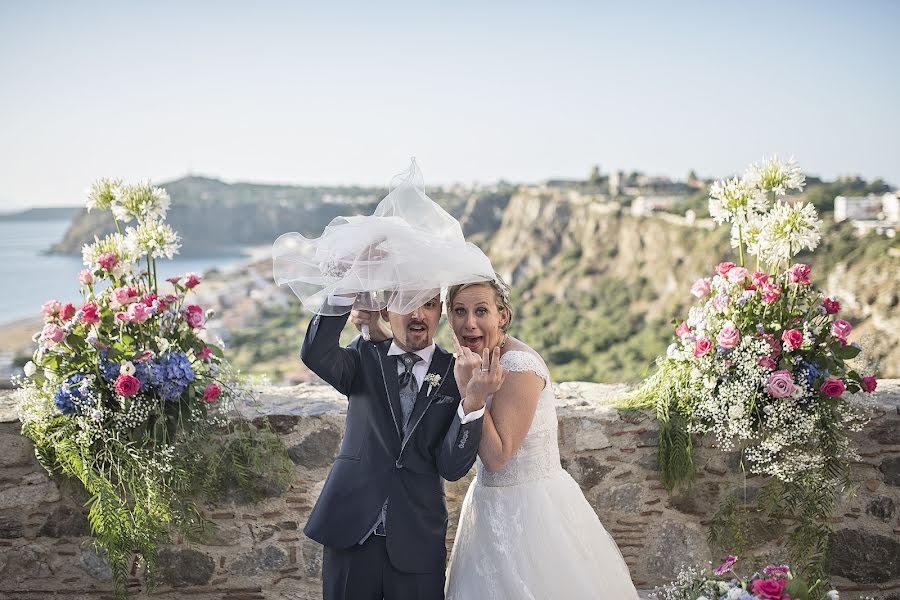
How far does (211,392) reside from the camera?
120 inches

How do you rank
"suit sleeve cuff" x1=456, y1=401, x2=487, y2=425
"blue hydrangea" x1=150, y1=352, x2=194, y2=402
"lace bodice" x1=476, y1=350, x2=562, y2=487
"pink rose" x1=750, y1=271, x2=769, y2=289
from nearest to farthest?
"suit sleeve cuff" x1=456, y1=401, x2=487, y2=425 < "lace bodice" x1=476, y1=350, x2=562, y2=487 < "blue hydrangea" x1=150, y1=352, x2=194, y2=402 < "pink rose" x1=750, y1=271, x2=769, y2=289

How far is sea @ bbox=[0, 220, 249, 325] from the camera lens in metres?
38.3

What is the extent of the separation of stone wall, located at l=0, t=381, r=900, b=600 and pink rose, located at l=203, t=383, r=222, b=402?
30 centimetres

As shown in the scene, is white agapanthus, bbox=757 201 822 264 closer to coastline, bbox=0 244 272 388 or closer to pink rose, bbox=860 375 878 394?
pink rose, bbox=860 375 878 394

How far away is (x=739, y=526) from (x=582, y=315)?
4527cm

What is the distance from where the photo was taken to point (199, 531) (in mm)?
3203

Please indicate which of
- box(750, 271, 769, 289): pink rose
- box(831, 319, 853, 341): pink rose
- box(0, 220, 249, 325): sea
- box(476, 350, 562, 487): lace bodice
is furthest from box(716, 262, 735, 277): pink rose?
box(0, 220, 249, 325): sea

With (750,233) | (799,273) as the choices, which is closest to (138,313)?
(750,233)

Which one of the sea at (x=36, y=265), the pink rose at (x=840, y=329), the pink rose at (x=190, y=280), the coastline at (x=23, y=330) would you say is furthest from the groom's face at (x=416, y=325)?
the sea at (x=36, y=265)

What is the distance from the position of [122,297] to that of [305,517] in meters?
1.21

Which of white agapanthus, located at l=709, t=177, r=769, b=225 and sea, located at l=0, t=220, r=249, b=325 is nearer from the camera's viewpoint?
white agapanthus, located at l=709, t=177, r=769, b=225

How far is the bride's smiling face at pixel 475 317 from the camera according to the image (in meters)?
2.37

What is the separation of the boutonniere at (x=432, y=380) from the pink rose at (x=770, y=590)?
1052mm

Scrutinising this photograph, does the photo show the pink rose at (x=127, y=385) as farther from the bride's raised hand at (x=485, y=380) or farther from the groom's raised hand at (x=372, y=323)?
the bride's raised hand at (x=485, y=380)
